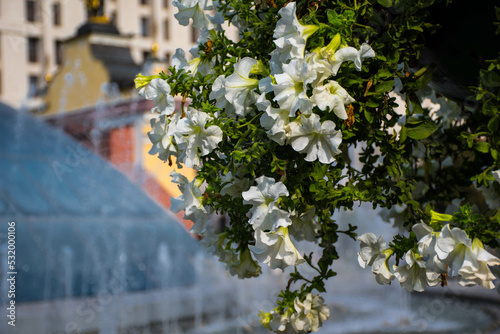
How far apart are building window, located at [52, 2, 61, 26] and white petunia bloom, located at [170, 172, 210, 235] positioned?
1115 inches

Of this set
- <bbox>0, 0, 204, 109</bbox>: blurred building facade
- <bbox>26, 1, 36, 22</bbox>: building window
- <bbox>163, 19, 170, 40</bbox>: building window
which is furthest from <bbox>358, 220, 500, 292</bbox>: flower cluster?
<bbox>163, 19, 170, 40</bbox>: building window

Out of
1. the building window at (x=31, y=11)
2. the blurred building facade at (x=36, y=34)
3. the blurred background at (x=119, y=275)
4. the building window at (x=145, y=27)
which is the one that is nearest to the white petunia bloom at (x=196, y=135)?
the blurred background at (x=119, y=275)

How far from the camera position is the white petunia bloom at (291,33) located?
3.94 feet

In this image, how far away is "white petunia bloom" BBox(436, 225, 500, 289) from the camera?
3.67 ft

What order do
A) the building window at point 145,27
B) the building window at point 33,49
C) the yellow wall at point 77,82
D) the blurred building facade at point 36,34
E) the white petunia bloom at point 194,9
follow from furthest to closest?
1. the building window at point 145,27
2. the building window at point 33,49
3. the blurred building facade at point 36,34
4. the yellow wall at point 77,82
5. the white petunia bloom at point 194,9

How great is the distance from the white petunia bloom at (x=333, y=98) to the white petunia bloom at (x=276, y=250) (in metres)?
0.22

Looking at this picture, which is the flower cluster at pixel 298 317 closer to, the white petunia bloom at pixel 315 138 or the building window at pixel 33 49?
the white petunia bloom at pixel 315 138

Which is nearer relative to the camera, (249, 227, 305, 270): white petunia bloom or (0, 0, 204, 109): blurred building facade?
(249, 227, 305, 270): white petunia bloom

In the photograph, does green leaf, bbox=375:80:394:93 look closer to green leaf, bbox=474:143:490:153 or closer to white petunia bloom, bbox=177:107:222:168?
green leaf, bbox=474:143:490:153

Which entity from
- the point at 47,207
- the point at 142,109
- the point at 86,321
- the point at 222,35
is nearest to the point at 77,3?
the point at 142,109

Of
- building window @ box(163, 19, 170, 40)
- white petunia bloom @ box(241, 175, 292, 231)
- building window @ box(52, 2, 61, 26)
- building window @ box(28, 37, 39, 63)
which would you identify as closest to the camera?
white petunia bloom @ box(241, 175, 292, 231)

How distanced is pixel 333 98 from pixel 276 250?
27cm

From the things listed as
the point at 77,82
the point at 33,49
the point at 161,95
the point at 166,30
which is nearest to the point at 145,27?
the point at 166,30

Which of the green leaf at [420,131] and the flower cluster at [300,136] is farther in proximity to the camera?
the green leaf at [420,131]
